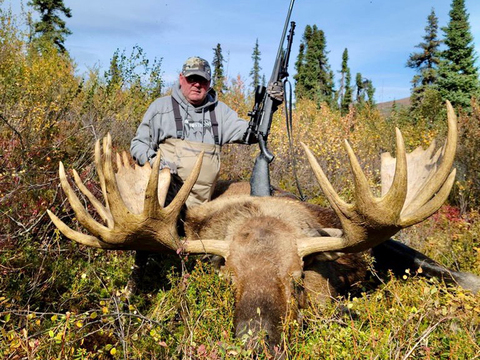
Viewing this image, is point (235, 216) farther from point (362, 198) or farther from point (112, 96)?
point (112, 96)

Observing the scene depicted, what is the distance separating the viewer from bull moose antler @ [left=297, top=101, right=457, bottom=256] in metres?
2.66

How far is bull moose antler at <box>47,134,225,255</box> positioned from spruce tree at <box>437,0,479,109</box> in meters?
31.6

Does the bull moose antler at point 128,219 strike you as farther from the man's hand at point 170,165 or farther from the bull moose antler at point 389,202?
the bull moose antler at point 389,202

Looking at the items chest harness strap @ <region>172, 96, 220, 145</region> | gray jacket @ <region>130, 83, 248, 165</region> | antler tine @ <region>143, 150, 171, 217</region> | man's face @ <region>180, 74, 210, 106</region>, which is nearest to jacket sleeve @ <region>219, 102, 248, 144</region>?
gray jacket @ <region>130, 83, 248, 165</region>

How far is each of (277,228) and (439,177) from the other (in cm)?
129

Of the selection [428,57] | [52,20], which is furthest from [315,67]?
[52,20]

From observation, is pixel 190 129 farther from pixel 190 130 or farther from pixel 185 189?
pixel 185 189

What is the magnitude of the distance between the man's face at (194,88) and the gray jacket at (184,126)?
68mm

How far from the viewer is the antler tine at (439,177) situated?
2652 millimetres

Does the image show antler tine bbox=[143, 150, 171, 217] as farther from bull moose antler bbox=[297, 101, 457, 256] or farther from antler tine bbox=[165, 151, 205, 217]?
bull moose antler bbox=[297, 101, 457, 256]

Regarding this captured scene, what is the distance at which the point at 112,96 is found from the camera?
8.57 metres

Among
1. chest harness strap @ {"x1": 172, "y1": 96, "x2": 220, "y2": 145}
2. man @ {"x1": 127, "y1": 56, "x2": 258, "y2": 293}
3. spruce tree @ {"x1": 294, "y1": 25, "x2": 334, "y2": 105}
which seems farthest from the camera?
spruce tree @ {"x1": 294, "y1": 25, "x2": 334, "y2": 105}

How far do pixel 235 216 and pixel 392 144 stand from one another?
8.89 metres

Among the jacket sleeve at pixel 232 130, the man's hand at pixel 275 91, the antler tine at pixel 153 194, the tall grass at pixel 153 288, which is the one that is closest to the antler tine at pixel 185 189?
the antler tine at pixel 153 194
